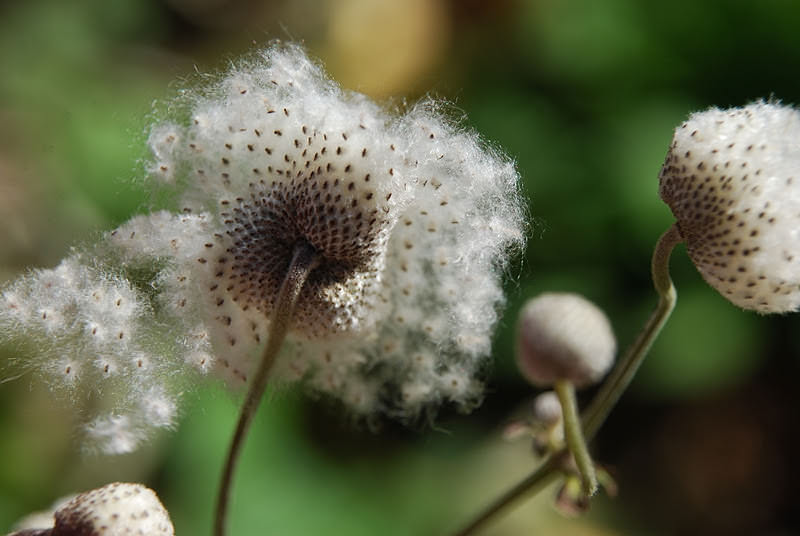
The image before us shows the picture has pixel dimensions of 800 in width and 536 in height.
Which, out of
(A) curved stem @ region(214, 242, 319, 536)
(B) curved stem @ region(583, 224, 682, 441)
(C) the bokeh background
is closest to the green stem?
(B) curved stem @ region(583, 224, 682, 441)

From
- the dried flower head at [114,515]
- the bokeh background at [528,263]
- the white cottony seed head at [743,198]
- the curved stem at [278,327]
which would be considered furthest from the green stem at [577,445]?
the bokeh background at [528,263]

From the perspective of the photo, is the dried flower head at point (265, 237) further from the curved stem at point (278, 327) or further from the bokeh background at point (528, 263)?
the bokeh background at point (528, 263)

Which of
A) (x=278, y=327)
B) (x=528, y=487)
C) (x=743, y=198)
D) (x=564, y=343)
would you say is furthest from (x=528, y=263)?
(x=278, y=327)

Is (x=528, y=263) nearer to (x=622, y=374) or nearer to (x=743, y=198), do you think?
(x=622, y=374)

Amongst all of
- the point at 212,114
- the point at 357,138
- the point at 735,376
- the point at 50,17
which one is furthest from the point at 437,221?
the point at 50,17

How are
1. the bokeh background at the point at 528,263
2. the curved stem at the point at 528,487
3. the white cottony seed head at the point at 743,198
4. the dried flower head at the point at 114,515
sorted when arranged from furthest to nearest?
the bokeh background at the point at 528,263 < the curved stem at the point at 528,487 < the white cottony seed head at the point at 743,198 < the dried flower head at the point at 114,515
